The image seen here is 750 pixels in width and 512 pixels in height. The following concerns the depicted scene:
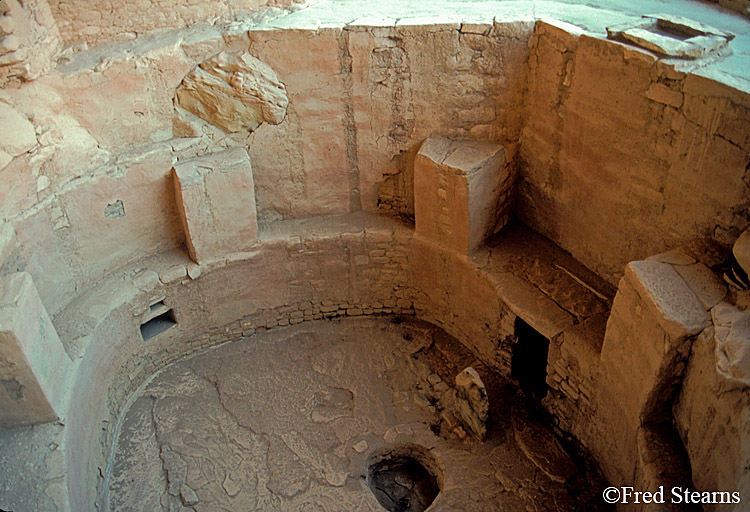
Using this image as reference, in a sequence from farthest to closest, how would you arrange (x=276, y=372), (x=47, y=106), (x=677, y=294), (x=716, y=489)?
(x=276, y=372)
(x=47, y=106)
(x=677, y=294)
(x=716, y=489)

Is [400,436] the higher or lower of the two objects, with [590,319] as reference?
lower

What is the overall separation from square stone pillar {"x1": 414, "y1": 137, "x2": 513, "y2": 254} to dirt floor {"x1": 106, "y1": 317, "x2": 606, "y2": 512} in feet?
3.40

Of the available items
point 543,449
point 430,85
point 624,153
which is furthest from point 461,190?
point 543,449

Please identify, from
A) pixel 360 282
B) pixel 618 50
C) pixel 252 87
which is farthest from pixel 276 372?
pixel 618 50

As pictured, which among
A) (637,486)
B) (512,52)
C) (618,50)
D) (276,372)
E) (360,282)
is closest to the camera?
(637,486)

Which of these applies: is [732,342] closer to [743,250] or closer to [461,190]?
[743,250]

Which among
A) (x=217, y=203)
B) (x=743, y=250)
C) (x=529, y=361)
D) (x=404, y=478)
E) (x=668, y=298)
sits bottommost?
(x=404, y=478)

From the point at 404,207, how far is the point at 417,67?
4.13 ft

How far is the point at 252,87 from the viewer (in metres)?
5.06

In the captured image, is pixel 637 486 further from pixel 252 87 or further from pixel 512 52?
pixel 252 87

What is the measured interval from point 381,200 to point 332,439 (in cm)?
209

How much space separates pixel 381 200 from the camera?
18.9 feet

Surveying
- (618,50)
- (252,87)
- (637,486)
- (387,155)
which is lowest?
(637,486)

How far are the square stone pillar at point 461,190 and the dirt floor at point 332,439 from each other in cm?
104
